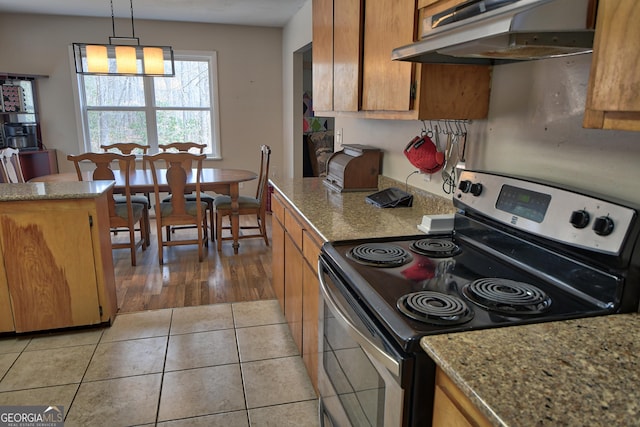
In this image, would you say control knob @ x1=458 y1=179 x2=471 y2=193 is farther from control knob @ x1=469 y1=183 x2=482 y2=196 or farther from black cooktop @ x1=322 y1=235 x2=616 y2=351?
black cooktop @ x1=322 y1=235 x2=616 y2=351

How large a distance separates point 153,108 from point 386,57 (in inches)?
177

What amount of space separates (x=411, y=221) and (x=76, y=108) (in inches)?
195

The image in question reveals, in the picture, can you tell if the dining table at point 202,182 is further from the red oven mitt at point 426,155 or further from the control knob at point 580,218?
the control knob at point 580,218

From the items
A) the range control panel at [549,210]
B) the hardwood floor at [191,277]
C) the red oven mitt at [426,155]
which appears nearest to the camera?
the range control panel at [549,210]

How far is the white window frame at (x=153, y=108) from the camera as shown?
17.7 feet

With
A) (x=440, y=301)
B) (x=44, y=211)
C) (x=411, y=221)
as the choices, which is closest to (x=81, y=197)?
(x=44, y=211)

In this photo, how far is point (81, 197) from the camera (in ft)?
8.19

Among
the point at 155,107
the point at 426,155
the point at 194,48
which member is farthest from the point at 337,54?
the point at 155,107

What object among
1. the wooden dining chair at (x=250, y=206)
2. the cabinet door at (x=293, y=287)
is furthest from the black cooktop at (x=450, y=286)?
the wooden dining chair at (x=250, y=206)

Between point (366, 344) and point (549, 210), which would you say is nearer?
point (366, 344)

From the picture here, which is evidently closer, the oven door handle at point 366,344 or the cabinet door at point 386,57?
the oven door handle at point 366,344

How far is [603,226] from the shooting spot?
3.66 feet

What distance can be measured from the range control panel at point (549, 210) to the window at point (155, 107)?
15.8 ft

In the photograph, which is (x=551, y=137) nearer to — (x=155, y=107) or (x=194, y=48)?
(x=194, y=48)
